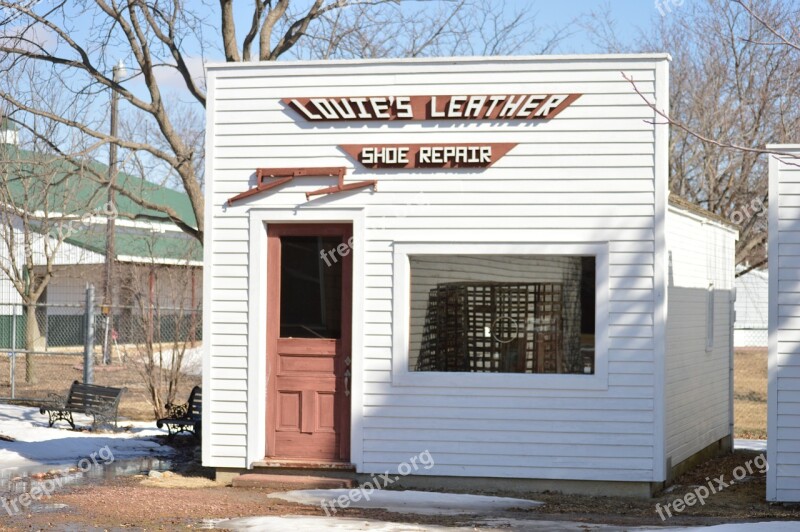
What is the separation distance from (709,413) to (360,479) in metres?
5.37

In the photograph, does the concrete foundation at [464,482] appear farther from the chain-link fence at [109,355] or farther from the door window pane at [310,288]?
the chain-link fence at [109,355]

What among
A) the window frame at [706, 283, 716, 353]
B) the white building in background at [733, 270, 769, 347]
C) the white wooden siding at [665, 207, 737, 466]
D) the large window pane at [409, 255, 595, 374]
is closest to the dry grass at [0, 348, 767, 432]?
the white wooden siding at [665, 207, 737, 466]

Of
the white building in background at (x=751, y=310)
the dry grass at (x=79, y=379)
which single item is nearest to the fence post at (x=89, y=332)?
the dry grass at (x=79, y=379)

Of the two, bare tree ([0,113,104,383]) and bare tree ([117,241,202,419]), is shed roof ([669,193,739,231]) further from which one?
bare tree ([0,113,104,383])

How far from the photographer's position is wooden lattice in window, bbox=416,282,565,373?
34.7 feet

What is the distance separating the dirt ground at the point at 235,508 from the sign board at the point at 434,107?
3.80 meters

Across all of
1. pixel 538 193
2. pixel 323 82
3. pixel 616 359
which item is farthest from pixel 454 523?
pixel 323 82

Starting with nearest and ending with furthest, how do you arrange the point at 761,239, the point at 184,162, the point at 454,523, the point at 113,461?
the point at 454,523
the point at 113,461
the point at 184,162
the point at 761,239

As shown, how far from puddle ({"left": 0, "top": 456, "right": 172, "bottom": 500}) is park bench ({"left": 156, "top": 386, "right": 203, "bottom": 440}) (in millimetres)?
763

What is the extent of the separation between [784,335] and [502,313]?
274cm

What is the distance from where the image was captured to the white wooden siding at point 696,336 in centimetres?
1156

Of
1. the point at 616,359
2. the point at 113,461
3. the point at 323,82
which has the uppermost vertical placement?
the point at 323,82

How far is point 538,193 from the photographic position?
1050 cm

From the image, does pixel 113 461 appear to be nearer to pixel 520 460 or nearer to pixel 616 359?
pixel 520 460
